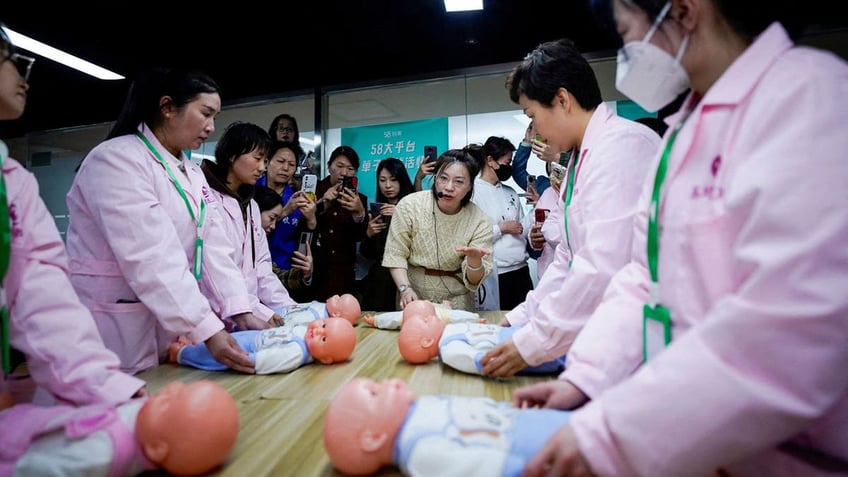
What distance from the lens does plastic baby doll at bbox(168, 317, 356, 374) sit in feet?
4.58

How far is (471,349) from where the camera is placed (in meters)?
1.38

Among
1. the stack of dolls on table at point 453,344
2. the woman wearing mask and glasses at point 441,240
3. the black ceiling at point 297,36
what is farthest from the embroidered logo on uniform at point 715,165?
the black ceiling at point 297,36

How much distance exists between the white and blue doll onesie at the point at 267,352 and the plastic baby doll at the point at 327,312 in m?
0.40

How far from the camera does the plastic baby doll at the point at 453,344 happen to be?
1.35 metres

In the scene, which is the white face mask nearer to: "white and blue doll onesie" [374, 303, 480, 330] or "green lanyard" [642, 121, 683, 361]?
"green lanyard" [642, 121, 683, 361]

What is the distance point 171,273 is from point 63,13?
4386mm

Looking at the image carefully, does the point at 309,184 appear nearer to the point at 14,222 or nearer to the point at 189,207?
the point at 189,207

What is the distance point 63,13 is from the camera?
390cm

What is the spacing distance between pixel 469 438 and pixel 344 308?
4.52ft

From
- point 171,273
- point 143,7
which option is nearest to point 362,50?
point 143,7

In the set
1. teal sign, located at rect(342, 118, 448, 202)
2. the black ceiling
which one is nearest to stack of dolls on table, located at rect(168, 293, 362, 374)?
teal sign, located at rect(342, 118, 448, 202)

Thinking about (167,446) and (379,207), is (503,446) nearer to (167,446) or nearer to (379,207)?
(167,446)

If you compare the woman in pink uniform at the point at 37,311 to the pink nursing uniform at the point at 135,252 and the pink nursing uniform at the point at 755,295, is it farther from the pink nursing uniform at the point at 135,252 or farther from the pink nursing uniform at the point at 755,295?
the pink nursing uniform at the point at 755,295

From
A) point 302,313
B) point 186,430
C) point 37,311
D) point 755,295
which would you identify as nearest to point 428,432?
point 186,430
